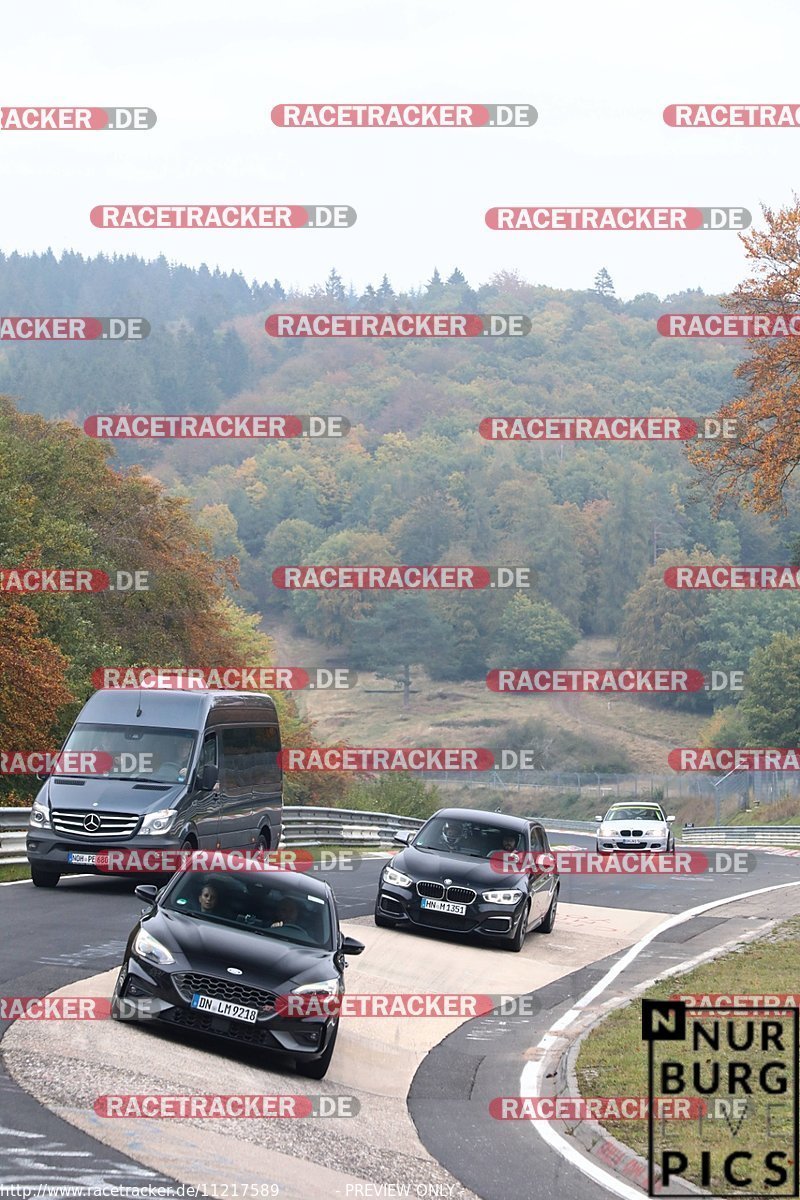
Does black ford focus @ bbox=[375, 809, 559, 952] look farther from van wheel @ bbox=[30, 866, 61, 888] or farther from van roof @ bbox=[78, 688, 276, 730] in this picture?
van wheel @ bbox=[30, 866, 61, 888]

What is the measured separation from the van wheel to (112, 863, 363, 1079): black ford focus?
26.1ft

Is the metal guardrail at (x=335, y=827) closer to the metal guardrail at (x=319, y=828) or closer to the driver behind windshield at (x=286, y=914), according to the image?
the metal guardrail at (x=319, y=828)

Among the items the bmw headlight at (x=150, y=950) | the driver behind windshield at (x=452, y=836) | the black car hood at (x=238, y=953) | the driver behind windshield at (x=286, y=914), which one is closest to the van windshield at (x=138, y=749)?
the driver behind windshield at (x=452, y=836)

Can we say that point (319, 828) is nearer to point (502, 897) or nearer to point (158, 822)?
point (158, 822)

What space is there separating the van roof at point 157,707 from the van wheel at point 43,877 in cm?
207

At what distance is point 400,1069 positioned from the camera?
1169 cm

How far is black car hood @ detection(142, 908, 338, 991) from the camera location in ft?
35.4

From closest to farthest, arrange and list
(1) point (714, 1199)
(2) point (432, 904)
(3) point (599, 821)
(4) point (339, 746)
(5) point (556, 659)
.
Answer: (1) point (714, 1199) < (2) point (432, 904) < (3) point (599, 821) < (4) point (339, 746) < (5) point (556, 659)

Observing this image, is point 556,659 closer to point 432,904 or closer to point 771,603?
point 771,603

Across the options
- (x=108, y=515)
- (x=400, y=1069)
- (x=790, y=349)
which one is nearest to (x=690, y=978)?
(x=400, y=1069)

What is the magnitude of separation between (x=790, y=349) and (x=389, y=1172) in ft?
61.5

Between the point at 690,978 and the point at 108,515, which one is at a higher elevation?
the point at 108,515

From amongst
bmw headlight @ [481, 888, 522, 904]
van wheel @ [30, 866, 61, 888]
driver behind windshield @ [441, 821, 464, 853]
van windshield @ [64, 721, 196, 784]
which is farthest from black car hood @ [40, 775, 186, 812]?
bmw headlight @ [481, 888, 522, 904]

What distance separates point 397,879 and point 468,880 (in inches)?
33.9
